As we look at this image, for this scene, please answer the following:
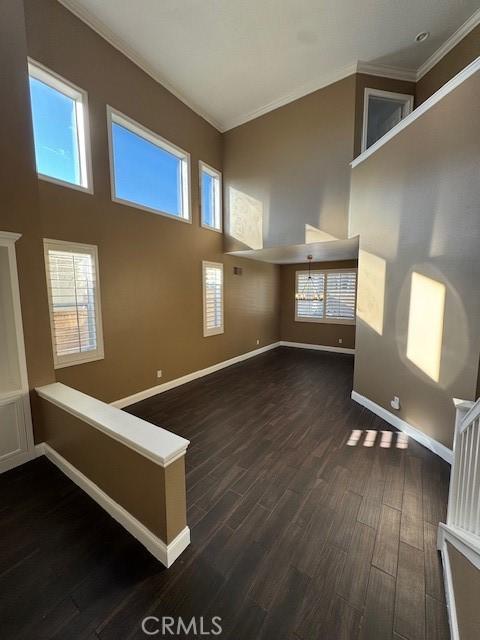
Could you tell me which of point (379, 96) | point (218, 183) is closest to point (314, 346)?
point (218, 183)

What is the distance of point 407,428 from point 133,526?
2.98 metres

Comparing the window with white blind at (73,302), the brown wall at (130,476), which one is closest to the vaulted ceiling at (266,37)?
the window with white blind at (73,302)

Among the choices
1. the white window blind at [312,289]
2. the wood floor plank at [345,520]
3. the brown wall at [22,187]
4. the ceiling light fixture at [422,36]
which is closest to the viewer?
the wood floor plank at [345,520]

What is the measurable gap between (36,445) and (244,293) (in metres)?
4.74

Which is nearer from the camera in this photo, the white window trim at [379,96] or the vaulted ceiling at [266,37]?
the vaulted ceiling at [266,37]

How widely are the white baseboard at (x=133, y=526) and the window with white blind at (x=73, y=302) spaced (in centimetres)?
132

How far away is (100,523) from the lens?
6.01 ft

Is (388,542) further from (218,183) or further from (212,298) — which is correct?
(218,183)

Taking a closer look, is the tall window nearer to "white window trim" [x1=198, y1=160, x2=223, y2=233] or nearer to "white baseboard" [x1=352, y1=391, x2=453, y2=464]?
"white window trim" [x1=198, y1=160, x2=223, y2=233]

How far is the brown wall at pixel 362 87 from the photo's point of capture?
393 centimetres

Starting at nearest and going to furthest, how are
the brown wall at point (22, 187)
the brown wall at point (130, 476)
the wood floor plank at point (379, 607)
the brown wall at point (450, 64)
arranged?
the wood floor plank at point (379, 607) → the brown wall at point (130, 476) → the brown wall at point (22, 187) → the brown wall at point (450, 64)

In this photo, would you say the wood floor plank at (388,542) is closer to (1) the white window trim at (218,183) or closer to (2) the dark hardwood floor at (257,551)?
(2) the dark hardwood floor at (257,551)

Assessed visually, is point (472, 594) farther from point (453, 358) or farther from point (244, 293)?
point (244, 293)

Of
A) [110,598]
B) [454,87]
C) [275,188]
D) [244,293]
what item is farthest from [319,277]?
[110,598]
